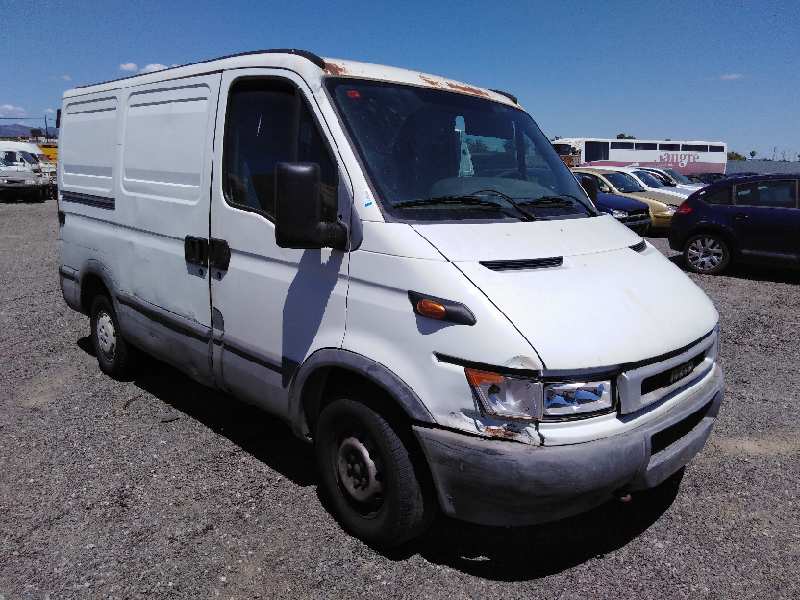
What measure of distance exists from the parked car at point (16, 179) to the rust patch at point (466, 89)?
2545cm

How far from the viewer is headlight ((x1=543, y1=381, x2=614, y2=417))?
7.88 feet

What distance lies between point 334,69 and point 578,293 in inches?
65.8

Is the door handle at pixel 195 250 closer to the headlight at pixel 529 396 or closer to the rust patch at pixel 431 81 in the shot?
the rust patch at pixel 431 81

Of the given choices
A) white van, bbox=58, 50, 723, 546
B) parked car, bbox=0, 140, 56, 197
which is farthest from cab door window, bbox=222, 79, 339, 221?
parked car, bbox=0, 140, 56, 197

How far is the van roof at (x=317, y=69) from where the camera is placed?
3.13 m

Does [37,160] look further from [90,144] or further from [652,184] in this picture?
[90,144]

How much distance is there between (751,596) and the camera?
2752 millimetres

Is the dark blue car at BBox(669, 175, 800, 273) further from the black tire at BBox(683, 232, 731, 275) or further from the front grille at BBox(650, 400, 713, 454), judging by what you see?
the front grille at BBox(650, 400, 713, 454)

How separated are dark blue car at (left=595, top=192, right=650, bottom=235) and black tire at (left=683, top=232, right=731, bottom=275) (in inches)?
123

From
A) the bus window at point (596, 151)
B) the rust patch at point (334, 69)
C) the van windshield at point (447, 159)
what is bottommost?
the van windshield at point (447, 159)

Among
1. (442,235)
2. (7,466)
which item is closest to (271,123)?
(442,235)

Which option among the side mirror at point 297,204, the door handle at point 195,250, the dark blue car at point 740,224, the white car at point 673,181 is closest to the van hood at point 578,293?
the side mirror at point 297,204

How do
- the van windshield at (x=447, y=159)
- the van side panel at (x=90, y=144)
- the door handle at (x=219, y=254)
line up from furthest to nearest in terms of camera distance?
the van side panel at (x=90, y=144), the door handle at (x=219, y=254), the van windshield at (x=447, y=159)

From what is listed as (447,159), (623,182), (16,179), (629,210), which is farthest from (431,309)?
(16,179)
